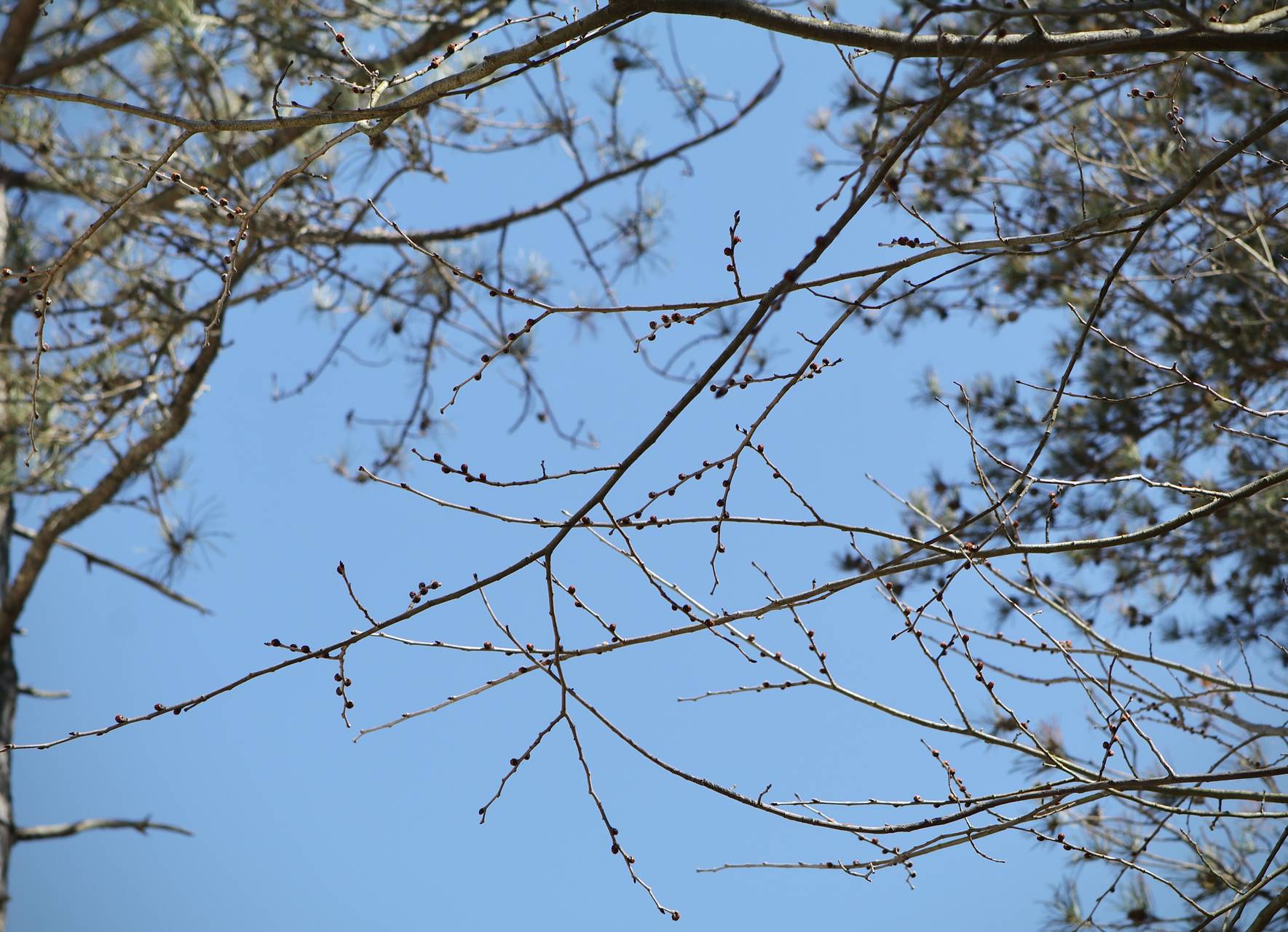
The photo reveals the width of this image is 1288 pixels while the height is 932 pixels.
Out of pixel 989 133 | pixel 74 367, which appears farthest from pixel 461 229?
pixel 989 133

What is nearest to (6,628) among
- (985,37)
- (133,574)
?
(133,574)

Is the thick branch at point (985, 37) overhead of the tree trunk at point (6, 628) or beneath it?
beneath

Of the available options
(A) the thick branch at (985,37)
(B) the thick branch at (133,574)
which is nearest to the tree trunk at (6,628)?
(B) the thick branch at (133,574)

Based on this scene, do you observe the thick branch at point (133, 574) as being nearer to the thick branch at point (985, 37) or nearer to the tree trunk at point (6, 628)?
the tree trunk at point (6, 628)

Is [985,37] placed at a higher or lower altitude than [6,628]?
lower

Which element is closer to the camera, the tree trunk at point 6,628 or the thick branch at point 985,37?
the thick branch at point 985,37

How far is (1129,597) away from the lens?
3.43 metres

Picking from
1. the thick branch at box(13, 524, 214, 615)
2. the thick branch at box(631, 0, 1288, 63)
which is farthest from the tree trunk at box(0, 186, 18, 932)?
the thick branch at box(631, 0, 1288, 63)

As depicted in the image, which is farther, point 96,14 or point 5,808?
point 96,14

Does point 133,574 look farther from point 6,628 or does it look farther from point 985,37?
point 985,37

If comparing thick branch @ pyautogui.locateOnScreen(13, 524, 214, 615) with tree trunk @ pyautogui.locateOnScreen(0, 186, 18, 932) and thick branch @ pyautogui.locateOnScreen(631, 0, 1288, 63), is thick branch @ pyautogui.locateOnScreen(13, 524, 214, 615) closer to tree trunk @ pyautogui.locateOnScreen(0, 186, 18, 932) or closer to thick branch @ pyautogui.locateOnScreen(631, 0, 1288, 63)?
tree trunk @ pyautogui.locateOnScreen(0, 186, 18, 932)

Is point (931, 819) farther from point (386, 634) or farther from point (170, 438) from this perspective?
point (170, 438)

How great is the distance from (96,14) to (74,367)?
4.24 ft

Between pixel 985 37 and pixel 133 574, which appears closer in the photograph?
pixel 985 37
